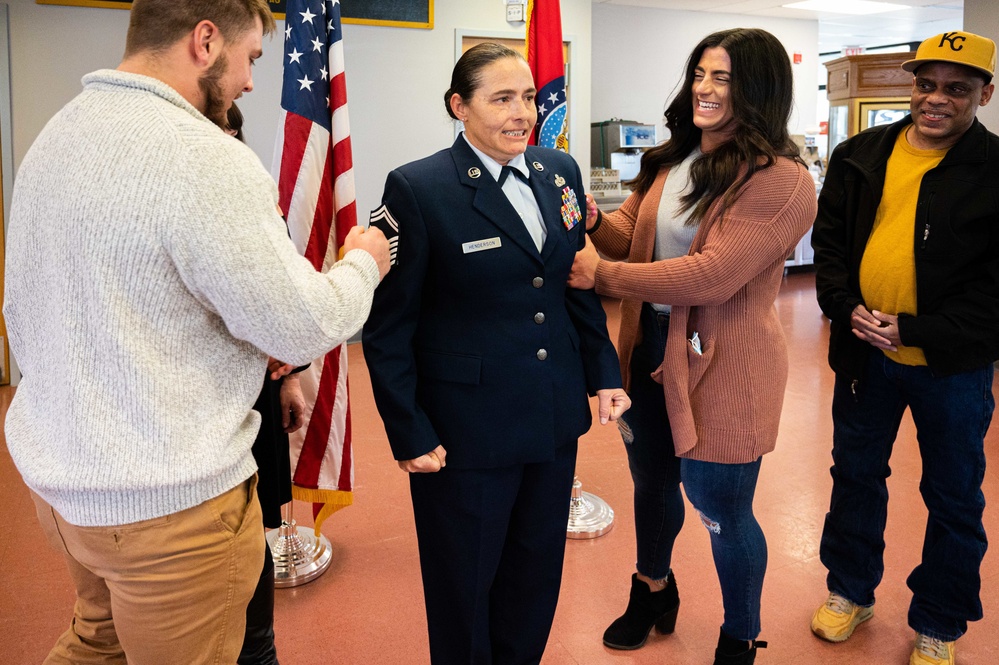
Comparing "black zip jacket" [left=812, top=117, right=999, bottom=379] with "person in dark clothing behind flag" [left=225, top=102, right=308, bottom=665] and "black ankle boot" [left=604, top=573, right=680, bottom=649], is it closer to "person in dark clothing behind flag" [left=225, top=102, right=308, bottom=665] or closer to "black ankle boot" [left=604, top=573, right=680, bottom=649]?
"black ankle boot" [left=604, top=573, right=680, bottom=649]

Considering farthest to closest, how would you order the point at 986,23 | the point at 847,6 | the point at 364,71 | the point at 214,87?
1. the point at 847,6
2. the point at 364,71
3. the point at 986,23
4. the point at 214,87

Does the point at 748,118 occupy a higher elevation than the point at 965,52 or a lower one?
lower

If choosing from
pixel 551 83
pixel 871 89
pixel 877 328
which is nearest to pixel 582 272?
pixel 877 328

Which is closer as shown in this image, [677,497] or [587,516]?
[677,497]

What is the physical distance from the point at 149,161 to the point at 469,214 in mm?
692

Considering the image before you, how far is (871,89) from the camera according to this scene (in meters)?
8.81

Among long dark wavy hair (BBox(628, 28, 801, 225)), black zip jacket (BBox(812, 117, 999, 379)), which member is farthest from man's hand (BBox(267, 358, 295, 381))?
black zip jacket (BBox(812, 117, 999, 379))

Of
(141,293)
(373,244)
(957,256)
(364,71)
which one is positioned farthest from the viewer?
(364,71)

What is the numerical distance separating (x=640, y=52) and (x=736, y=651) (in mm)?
8257

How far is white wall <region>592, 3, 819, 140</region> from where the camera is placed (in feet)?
30.4

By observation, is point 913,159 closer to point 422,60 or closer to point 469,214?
point 469,214

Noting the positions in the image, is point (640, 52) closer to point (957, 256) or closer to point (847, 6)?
point (847, 6)

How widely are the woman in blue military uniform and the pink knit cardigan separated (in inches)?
8.7

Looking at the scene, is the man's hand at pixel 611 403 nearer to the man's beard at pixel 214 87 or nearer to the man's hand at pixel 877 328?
the man's hand at pixel 877 328
